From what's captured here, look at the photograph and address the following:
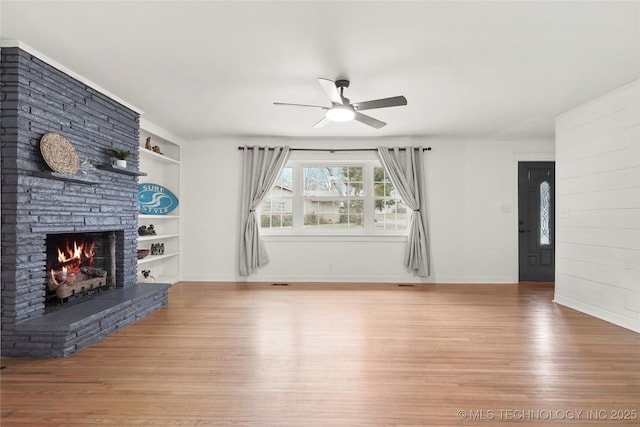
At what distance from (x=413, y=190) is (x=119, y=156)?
167 inches

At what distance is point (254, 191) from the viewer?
5.72 meters

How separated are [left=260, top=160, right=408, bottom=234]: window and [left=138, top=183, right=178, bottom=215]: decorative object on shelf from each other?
1501 millimetres

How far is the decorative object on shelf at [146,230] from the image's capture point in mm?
4836

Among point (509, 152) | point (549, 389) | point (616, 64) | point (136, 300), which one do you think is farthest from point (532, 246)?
point (136, 300)

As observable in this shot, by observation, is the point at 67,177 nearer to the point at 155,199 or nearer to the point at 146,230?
the point at 146,230

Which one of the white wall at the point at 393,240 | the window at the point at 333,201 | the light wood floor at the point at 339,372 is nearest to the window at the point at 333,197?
the window at the point at 333,201

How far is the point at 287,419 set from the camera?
1.85 m

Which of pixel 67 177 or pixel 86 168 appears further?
pixel 86 168

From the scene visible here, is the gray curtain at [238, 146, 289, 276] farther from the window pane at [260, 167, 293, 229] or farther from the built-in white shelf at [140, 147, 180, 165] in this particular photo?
the built-in white shelf at [140, 147, 180, 165]

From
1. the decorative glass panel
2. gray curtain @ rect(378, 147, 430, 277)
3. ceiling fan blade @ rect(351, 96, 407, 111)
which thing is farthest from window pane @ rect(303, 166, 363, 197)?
the decorative glass panel

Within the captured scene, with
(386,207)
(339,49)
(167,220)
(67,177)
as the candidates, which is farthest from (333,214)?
(67,177)

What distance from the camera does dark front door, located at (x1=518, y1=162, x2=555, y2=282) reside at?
228 inches

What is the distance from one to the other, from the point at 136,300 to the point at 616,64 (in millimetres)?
5047

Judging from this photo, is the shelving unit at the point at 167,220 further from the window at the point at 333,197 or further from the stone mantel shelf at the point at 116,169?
the window at the point at 333,197
